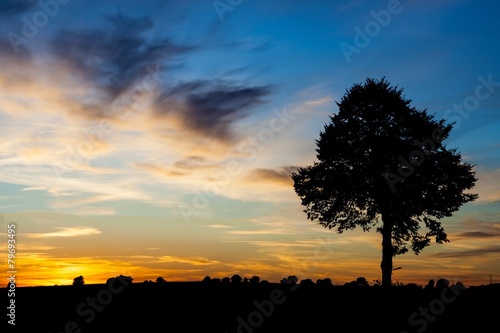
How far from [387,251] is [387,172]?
220 inches

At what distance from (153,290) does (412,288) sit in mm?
14867

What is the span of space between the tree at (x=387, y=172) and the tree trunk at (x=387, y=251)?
0.07 metres

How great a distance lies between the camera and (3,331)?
19547 mm

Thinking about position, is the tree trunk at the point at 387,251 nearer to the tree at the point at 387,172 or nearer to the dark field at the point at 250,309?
the tree at the point at 387,172

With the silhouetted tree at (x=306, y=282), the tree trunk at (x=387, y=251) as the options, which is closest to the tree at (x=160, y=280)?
the silhouetted tree at (x=306, y=282)

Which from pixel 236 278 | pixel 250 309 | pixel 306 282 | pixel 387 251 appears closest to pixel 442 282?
pixel 387 251

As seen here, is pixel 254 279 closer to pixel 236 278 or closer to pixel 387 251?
pixel 236 278

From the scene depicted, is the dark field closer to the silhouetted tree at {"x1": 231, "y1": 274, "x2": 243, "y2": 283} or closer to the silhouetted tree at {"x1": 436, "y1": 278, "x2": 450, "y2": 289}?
the silhouetted tree at {"x1": 231, "y1": 274, "x2": 243, "y2": 283}

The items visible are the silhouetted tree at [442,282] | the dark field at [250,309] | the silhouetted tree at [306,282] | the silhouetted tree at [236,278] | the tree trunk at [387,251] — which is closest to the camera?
the dark field at [250,309]

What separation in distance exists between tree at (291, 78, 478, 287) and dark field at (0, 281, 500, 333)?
9716 millimetres

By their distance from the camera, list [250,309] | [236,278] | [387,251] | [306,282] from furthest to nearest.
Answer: [387,251], [236,278], [306,282], [250,309]

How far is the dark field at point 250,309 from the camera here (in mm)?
20000

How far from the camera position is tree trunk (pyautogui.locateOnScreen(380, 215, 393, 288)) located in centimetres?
3622

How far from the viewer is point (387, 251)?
120 feet
